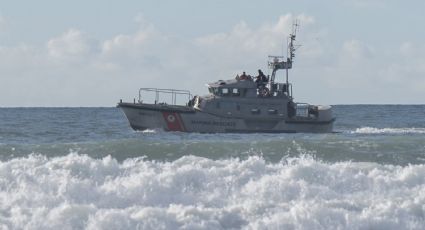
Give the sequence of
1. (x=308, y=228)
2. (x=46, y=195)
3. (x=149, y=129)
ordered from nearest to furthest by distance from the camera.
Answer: (x=308, y=228)
(x=46, y=195)
(x=149, y=129)

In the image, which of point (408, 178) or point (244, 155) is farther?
point (244, 155)

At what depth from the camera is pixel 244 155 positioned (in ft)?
82.7

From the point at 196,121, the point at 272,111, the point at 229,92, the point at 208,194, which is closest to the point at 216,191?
the point at 208,194

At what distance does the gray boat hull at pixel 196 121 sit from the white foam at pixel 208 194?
1411cm

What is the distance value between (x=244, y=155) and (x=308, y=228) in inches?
285

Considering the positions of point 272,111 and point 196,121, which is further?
point 272,111

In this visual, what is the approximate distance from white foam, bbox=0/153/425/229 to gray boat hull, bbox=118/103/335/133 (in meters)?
14.1

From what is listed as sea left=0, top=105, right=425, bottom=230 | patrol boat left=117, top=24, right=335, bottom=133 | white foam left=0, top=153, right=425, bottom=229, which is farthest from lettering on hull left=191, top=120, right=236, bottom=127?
white foam left=0, top=153, right=425, bottom=229

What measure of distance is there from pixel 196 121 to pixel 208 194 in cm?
1695

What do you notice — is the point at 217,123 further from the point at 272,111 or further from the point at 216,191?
the point at 216,191

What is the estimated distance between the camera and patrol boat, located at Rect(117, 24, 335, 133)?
37.1 metres

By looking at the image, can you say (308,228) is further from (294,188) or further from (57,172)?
(57,172)

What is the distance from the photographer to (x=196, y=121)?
122 ft

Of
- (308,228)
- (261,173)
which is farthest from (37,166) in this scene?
(308,228)
